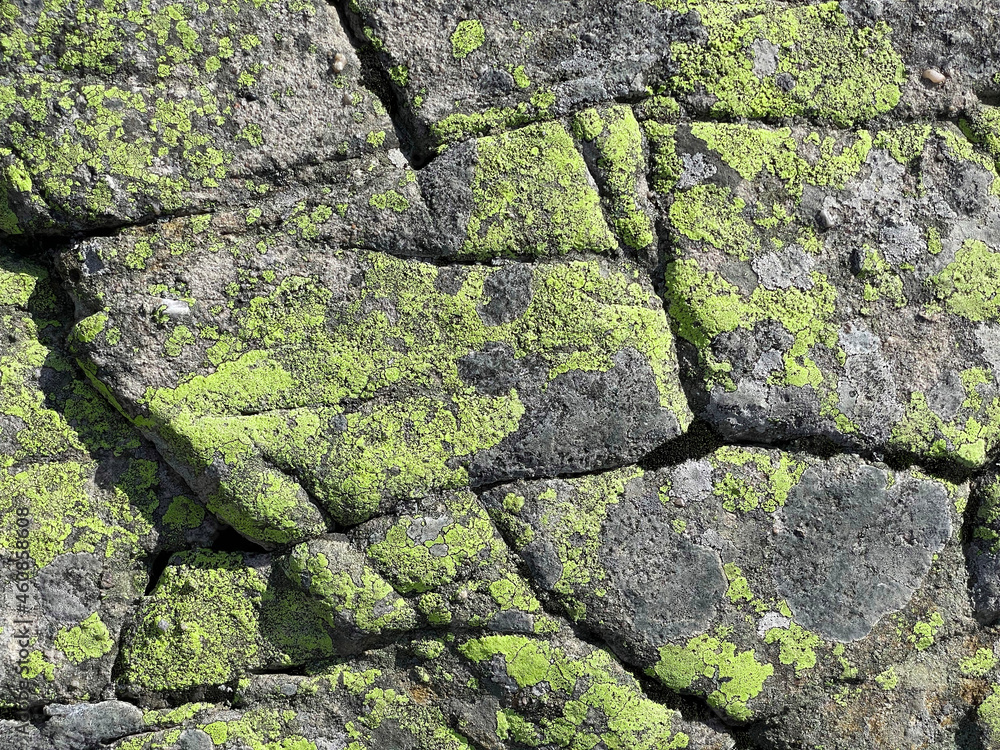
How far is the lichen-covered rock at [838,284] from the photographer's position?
9.19 ft

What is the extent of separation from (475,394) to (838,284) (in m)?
1.24

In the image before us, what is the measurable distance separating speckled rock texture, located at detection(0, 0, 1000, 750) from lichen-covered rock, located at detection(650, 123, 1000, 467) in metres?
0.01

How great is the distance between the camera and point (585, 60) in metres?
2.85

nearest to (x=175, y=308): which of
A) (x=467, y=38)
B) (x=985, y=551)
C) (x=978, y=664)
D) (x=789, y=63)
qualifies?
(x=467, y=38)

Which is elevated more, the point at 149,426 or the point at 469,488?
the point at 149,426

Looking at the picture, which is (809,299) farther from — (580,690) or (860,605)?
(580,690)

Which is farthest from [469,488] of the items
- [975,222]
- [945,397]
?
[975,222]

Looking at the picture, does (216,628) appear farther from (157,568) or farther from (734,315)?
(734,315)

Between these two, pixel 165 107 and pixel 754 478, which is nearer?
pixel 165 107

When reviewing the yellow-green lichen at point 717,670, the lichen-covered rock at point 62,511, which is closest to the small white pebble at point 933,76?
the yellow-green lichen at point 717,670

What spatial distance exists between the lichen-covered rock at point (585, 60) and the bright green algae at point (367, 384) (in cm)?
54

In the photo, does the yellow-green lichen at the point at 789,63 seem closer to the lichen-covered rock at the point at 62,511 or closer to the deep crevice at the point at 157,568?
the lichen-covered rock at the point at 62,511

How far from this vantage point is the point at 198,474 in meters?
2.70

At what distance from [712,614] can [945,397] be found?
1.05 m
